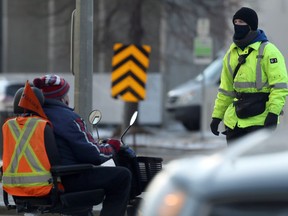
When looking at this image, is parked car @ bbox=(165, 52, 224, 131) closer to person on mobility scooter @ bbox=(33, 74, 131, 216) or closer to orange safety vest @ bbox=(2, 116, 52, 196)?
person on mobility scooter @ bbox=(33, 74, 131, 216)

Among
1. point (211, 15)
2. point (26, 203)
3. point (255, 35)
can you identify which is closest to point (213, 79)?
point (211, 15)

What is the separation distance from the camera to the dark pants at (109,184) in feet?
19.4

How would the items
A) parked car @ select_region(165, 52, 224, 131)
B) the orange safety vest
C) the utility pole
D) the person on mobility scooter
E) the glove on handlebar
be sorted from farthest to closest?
parked car @ select_region(165, 52, 224, 131) → the utility pole → the glove on handlebar → the person on mobility scooter → the orange safety vest

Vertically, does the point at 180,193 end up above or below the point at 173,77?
above

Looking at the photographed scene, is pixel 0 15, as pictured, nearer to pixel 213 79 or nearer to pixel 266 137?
pixel 213 79

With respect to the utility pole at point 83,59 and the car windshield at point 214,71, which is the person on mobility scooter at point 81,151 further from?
the car windshield at point 214,71

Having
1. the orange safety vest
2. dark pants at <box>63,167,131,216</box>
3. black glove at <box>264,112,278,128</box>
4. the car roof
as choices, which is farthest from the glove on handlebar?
the car roof

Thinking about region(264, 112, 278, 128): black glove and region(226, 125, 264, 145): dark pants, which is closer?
region(264, 112, 278, 128): black glove

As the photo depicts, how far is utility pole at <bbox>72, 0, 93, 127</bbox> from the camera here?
8203 millimetres

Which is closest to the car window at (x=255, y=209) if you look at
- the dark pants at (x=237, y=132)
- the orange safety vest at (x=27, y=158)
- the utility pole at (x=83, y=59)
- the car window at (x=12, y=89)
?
the orange safety vest at (x=27, y=158)

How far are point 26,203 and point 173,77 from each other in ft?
59.9

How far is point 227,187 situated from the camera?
3.06 meters

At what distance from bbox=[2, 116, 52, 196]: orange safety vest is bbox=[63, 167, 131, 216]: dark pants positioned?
0.88 ft

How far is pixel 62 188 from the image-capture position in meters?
5.89
